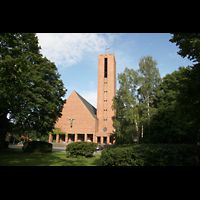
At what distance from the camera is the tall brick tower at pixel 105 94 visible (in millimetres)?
44844

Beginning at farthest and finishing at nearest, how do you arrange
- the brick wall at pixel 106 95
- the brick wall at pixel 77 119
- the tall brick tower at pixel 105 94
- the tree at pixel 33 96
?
the brick wall at pixel 77 119
the brick wall at pixel 106 95
the tall brick tower at pixel 105 94
the tree at pixel 33 96

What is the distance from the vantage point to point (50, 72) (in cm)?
2009

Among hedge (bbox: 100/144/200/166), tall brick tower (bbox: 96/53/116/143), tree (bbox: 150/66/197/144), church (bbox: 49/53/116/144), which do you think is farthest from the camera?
church (bbox: 49/53/116/144)

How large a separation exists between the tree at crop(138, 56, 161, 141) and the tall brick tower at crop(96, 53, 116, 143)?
21065mm

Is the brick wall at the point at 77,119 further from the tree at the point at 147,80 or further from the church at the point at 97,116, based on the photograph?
the tree at the point at 147,80

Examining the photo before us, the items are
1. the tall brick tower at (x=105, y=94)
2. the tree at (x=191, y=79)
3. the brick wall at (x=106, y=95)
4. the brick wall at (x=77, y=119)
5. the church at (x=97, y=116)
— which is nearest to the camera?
the tree at (x=191, y=79)

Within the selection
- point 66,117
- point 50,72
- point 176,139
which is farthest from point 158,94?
point 66,117

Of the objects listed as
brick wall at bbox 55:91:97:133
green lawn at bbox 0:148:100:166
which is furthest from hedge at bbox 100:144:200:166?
brick wall at bbox 55:91:97:133

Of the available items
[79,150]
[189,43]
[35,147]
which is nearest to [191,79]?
[189,43]

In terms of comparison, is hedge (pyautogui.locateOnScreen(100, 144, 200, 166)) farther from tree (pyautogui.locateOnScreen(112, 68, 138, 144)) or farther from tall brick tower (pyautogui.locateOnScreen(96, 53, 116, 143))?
tall brick tower (pyautogui.locateOnScreen(96, 53, 116, 143))

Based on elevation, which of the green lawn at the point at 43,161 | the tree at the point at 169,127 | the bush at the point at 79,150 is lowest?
the green lawn at the point at 43,161

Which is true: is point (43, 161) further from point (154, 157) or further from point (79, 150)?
point (154, 157)

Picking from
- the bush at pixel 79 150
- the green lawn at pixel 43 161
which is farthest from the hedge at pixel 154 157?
the bush at pixel 79 150

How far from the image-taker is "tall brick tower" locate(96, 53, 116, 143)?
147 ft
